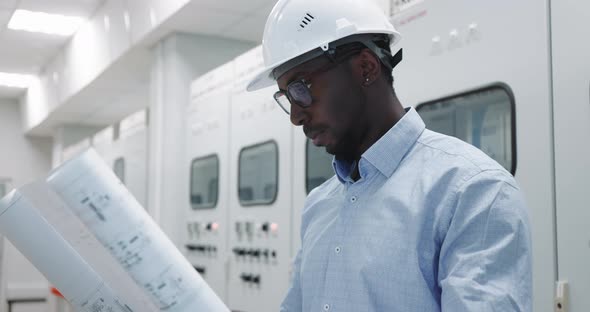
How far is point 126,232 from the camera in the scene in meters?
1.37

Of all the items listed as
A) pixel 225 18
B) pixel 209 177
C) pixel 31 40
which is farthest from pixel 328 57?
pixel 31 40

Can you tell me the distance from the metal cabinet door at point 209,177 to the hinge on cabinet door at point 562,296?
293 cm

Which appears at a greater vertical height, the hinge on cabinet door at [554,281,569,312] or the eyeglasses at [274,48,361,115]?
the eyeglasses at [274,48,361,115]

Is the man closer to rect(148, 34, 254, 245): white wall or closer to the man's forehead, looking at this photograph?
the man's forehead

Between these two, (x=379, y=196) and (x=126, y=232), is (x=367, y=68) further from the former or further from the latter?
(x=126, y=232)

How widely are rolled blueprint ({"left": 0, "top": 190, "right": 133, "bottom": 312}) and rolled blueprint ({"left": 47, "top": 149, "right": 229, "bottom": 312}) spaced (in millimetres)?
90

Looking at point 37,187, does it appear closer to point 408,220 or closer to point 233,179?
point 408,220

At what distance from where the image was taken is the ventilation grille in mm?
1559

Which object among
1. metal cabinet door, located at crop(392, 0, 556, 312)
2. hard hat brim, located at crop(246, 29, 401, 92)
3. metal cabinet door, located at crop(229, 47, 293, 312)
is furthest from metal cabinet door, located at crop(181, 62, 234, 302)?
hard hat brim, located at crop(246, 29, 401, 92)

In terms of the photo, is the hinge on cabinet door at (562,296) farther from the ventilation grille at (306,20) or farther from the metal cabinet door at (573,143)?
the ventilation grille at (306,20)

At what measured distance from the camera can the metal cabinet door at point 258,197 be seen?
406cm

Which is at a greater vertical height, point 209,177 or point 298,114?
point 298,114

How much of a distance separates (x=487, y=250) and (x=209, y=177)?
13.3 ft

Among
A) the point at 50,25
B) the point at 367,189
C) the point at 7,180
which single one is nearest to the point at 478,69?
the point at 367,189
